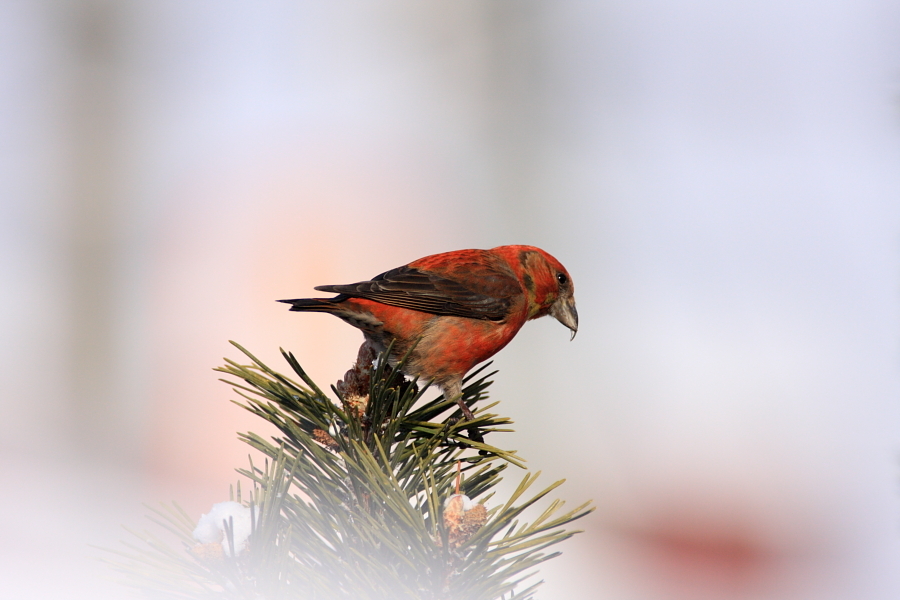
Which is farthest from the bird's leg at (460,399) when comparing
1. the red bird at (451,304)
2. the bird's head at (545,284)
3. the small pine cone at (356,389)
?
the bird's head at (545,284)

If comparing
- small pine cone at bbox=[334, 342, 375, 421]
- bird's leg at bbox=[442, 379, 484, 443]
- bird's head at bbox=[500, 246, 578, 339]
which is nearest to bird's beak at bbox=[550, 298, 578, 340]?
bird's head at bbox=[500, 246, 578, 339]

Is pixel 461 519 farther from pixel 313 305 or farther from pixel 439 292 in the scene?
pixel 439 292

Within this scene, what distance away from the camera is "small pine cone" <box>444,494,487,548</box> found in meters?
0.60

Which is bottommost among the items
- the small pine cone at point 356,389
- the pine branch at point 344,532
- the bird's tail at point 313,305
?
the pine branch at point 344,532

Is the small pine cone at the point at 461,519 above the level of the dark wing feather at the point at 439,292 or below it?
below

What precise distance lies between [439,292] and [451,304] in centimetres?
4

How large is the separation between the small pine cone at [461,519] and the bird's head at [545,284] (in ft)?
2.84

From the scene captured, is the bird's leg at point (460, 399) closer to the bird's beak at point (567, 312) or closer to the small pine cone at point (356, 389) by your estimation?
the small pine cone at point (356, 389)

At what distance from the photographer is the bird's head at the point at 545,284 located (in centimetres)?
143

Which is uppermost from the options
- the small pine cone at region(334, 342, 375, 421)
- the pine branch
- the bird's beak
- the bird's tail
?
the bird's tail

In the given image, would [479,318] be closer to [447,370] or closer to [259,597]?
[447,370]

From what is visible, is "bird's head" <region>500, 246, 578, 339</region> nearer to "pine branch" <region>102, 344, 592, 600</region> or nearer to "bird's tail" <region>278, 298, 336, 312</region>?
"bird's tail" <region>278, 298, 336, 312</region>

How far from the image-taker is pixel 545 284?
4.75ft

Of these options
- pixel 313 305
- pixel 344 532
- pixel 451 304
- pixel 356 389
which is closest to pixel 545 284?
pixel 451 304
